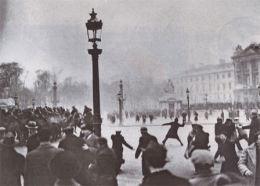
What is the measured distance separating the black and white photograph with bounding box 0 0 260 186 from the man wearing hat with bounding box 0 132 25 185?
0.7 inches

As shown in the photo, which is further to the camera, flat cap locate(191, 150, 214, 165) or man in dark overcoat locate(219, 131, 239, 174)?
man in dark overcoat locate(219, 131, 239, 174)

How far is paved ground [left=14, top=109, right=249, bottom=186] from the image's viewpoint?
18.2 feet

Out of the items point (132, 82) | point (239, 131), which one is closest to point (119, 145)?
point (132, 82)

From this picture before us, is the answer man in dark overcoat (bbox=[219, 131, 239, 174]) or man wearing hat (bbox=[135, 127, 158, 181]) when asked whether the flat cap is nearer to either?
A: man in dark overcoat (bbox=[219, 131, 239, 174])

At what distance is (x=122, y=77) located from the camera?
594cm

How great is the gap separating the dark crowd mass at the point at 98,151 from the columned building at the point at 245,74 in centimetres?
28

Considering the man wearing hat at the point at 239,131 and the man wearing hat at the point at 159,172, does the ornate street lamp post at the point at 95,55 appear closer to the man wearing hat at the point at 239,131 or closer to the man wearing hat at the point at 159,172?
the man wearing hat at the point at 159,172

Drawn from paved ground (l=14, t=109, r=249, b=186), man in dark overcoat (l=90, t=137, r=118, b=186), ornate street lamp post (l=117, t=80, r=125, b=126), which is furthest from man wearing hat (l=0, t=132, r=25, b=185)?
ornate street lamp post (l=117, t=80, r=125, b=126)

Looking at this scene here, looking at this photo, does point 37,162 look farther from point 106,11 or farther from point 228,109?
point 228,109

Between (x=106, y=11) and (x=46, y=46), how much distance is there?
1191 millimetres

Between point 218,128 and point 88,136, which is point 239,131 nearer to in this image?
point 218,128

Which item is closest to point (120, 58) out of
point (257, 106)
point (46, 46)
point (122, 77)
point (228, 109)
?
point (122, 77)

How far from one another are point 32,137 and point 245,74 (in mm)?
3665

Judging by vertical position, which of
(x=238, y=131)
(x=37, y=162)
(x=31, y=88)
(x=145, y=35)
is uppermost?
(x=145, y=35)
